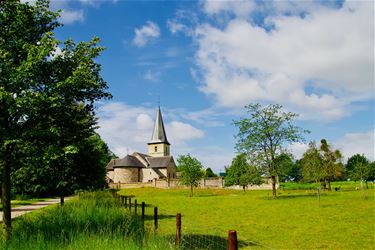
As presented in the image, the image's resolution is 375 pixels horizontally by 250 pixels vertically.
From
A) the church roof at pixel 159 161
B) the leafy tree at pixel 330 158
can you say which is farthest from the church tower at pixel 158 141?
the leafy tree at pixel 330 158

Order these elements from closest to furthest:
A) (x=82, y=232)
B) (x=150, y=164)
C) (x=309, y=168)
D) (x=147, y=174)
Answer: (x=82, y=232) → (x=309, y=168) → (x=147, y=174) → (x=150, y=164)

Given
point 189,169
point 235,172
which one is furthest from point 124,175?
point 189,169

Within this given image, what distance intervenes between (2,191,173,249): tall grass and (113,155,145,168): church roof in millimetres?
80515

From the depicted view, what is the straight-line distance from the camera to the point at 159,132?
112 m

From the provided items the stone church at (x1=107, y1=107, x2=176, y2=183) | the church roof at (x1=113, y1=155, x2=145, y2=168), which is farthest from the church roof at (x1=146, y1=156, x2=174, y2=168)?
the church roof at (x1=113, y1=155, x2=145, y2=168)

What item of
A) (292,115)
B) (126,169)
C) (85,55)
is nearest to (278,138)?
(292,115)

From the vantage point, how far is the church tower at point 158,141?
361 feet

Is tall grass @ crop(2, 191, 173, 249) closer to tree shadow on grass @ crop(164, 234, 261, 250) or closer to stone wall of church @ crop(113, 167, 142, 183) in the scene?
tree shadow on grass @ crop(164, 234, 261, 250)

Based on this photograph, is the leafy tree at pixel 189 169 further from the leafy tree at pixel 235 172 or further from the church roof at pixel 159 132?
the church roof at pixel 159 132

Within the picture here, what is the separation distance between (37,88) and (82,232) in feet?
13.2

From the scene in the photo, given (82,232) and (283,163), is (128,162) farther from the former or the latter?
(82,232)

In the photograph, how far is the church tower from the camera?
110181 millimetres

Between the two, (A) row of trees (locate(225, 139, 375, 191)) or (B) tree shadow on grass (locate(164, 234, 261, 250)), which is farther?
(A) row of trees (locate(225, 139, 375, 191))

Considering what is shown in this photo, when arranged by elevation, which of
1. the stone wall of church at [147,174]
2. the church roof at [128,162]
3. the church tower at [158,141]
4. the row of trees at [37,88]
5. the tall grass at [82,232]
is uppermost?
the church tower at [158,141]
